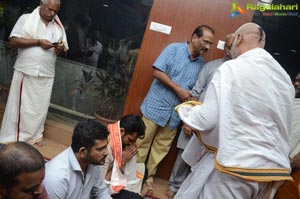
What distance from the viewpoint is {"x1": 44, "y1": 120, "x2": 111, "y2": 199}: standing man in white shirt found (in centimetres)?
164

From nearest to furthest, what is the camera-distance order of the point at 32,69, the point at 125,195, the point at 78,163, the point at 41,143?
the point at 78,163, the point at 125,195, the point at 32,69, the point at 41,143

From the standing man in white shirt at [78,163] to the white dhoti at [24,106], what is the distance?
159 cm

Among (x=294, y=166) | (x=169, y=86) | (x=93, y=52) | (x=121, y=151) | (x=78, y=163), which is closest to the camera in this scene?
(x=78, y=163)

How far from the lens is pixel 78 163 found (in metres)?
1.74

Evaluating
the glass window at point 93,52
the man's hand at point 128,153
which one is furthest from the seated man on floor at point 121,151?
the glass window at point 93,52

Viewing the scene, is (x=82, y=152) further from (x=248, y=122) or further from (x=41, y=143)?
(x=41, y=143)

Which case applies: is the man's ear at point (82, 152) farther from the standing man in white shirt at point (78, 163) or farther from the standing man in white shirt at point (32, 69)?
the standing man in white shirt at point (32, 69)

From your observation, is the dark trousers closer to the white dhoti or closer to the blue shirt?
the blue shirt

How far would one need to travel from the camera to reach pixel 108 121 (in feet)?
12.4

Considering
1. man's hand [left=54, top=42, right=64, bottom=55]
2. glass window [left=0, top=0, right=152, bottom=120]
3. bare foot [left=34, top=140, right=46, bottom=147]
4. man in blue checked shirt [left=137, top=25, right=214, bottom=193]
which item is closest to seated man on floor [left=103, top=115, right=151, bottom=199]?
man in blue checked shirt [left=137, top=25, right=214, bottom=193]

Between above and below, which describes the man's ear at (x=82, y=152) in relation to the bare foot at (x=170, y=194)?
above

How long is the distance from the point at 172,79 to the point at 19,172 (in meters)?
2.00

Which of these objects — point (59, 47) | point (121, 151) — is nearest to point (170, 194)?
point (121, 151)

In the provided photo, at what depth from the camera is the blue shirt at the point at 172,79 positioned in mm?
2994
